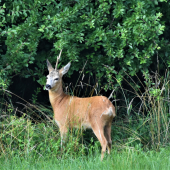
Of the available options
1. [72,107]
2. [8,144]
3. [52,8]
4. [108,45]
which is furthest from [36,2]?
[8,144]

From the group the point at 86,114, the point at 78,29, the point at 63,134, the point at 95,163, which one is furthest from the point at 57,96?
the point at 95,163

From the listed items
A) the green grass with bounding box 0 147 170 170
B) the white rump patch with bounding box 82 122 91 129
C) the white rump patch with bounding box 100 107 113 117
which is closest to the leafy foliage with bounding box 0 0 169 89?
the white rump patch with bounding box 100 107 113 117

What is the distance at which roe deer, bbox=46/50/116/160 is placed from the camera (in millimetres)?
5562

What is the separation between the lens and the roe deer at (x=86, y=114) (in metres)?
5.56

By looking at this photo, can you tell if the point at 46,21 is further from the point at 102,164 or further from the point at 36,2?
the point at 102,164

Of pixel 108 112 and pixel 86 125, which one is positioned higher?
pixel 108 112

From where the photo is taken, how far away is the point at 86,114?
18.7 feet

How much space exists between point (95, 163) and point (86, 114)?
1.33 meters

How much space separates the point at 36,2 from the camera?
19.0 ft

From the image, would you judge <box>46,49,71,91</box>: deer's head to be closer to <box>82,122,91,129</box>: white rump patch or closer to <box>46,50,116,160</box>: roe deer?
<box>46,50,116,160</box>: roe deer

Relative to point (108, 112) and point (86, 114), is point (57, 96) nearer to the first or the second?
point (86, 114)

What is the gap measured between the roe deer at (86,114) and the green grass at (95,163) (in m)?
0.64

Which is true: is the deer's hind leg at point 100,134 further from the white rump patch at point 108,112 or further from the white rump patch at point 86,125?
the white rump patch at point 108,112

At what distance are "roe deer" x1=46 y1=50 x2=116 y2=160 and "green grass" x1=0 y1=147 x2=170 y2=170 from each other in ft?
2.08
